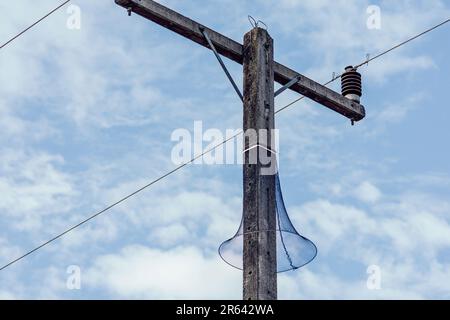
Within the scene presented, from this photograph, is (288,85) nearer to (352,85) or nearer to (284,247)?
(352,85)

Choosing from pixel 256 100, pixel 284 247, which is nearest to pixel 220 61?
pixel 256 100

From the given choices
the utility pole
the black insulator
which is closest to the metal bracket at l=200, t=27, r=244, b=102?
the utility pole

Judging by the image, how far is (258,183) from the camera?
1123 cm

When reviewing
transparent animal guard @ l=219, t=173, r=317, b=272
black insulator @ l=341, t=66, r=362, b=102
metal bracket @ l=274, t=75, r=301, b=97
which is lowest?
transparent animal guard @ l=219, t=173, r=317, b=272

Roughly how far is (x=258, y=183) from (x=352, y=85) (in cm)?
264

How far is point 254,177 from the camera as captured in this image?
444 inches

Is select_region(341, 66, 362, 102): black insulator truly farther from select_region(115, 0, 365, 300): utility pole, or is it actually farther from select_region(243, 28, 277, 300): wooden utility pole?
select_region(243, 28, 277, 300): wooden utility pole

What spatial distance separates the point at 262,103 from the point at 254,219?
45.8 inches

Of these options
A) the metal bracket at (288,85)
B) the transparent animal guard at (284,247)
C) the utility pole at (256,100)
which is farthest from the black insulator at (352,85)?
the transparent animal guard at (284,247)

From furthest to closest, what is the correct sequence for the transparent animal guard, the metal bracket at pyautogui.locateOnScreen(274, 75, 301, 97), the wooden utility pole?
the metal bracket at pyautogui.locateOnScreen(274, 75, 301, 97)
the transparent animal guard
the wooden utility pole

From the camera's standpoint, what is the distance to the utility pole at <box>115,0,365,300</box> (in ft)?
35.5

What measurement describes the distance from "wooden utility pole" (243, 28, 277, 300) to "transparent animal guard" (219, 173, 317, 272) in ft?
0.58
